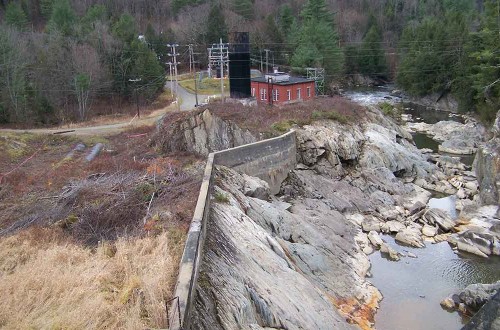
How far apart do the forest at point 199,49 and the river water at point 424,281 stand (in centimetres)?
2456

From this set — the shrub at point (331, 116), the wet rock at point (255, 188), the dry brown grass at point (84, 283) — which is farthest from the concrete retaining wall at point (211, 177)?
the shrub at point (331, 116)

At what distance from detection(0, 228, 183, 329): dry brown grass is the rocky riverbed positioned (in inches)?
48.9

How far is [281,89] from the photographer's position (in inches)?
1572

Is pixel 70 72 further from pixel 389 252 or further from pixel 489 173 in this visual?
pixel 489 173

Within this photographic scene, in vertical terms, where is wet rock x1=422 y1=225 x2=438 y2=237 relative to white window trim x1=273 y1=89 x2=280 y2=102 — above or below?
below

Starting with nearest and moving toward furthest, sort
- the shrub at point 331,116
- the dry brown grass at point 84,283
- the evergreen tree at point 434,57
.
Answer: the dry brown grass at point 84,283, the shrub at point 331,116, the evergreen tree at point 434,57

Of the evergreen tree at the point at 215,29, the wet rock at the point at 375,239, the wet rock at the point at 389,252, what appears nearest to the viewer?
the wet rock at the point at 389,252

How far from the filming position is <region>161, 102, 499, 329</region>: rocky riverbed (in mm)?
12641

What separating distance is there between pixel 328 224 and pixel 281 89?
19882 millimetres

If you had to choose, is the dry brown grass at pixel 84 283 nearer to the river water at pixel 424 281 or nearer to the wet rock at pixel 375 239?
the river water at pixel 424 281

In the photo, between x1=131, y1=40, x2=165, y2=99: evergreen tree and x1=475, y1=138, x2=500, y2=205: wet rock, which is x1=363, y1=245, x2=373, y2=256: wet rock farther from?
x1=131, y1=40, x2=165, y2=99: evergreen tree

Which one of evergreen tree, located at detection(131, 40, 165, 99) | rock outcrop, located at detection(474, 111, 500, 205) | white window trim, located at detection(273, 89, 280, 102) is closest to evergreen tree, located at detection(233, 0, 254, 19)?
evergreen tree, located at detection(131, 40, 165, 99)

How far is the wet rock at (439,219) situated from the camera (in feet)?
79.7

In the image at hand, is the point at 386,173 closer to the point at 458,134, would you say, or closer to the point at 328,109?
the point at 328,109
